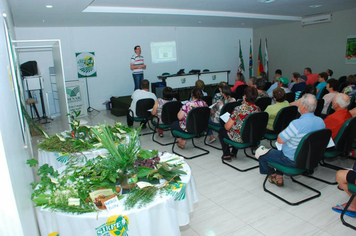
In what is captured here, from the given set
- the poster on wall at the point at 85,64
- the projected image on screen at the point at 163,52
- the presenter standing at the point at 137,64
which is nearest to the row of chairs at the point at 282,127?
the presenter standing at the point at 137,64

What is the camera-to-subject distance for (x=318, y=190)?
319 centimetres

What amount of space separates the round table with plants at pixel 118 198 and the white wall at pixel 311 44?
9.84 m

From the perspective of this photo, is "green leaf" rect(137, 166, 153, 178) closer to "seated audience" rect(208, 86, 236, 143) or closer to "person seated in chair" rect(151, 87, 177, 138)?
"seated audience" rect(208, 86, 236, 143)

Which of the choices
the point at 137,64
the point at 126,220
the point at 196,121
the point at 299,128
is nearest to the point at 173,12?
the point at 137,64

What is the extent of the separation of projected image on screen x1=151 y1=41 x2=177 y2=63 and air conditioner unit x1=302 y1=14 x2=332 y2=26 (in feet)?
17.1

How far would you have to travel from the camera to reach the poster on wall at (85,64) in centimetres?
910

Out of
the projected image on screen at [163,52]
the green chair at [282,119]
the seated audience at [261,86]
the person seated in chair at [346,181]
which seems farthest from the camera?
the projected image on screen at [163,52]

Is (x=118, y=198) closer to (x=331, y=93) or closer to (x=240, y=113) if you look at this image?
(x=240, y=113)

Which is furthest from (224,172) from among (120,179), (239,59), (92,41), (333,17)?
(239,59)

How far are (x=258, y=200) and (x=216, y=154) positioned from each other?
1.57 metres

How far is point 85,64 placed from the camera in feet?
30.2

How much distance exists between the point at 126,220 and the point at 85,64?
8.41 m

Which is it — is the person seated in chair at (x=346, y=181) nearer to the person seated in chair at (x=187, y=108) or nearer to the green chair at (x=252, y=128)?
the green chair at (x=252, y=128)

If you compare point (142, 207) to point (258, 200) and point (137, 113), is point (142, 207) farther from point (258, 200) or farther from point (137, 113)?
point (137, 113)
